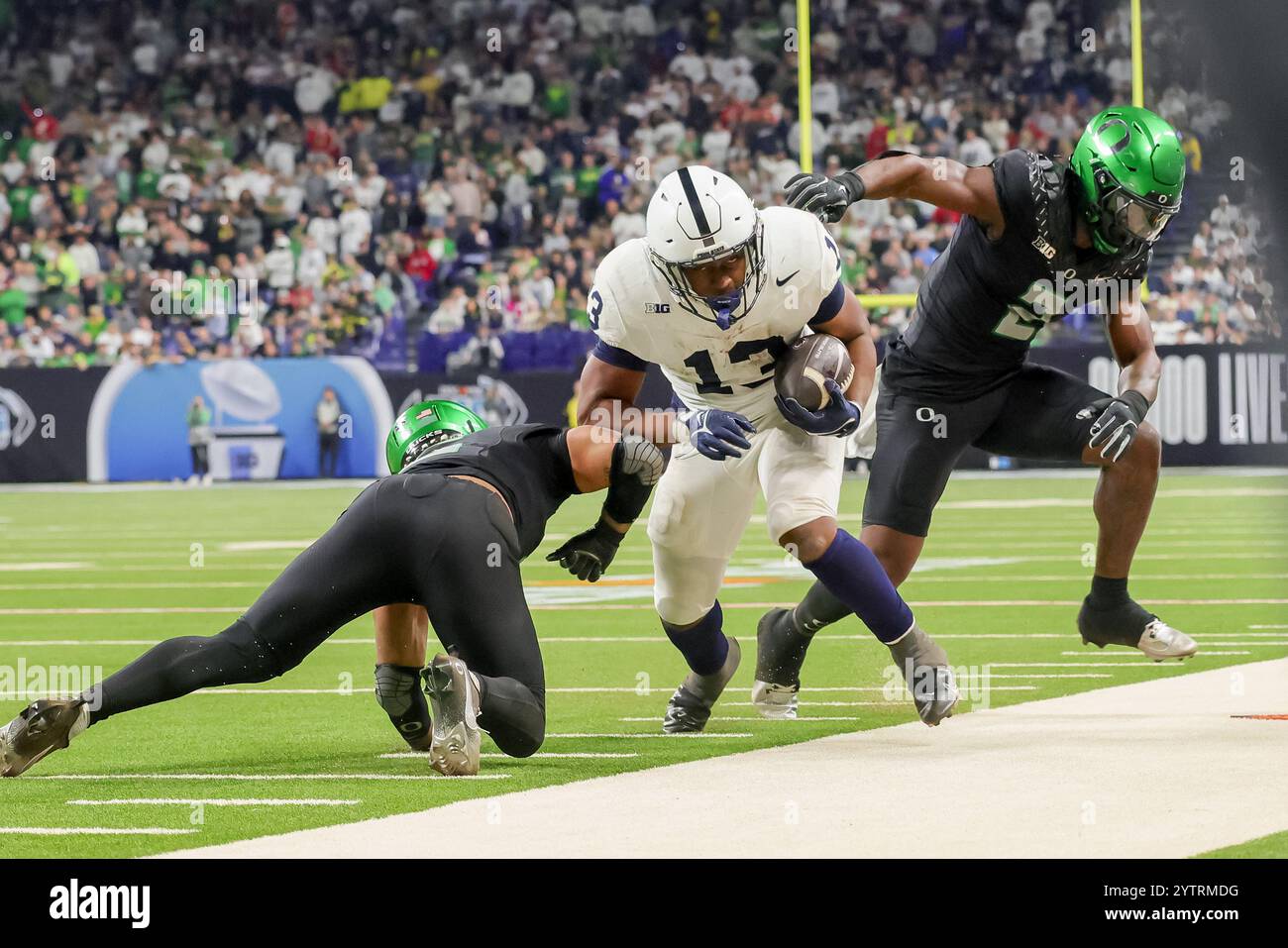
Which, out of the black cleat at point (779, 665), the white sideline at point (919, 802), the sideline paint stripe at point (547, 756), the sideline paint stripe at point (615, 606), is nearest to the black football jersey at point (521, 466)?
the sideline paint stripe at point (547, 756)

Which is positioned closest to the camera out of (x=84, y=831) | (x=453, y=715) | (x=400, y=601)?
(x=84, y=831)

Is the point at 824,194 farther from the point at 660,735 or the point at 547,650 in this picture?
the point at 547,650

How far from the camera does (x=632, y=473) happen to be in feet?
17.9

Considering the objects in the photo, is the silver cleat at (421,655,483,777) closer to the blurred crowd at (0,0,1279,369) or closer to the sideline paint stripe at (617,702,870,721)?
the sideline paint stripe at (617,702,870,721)

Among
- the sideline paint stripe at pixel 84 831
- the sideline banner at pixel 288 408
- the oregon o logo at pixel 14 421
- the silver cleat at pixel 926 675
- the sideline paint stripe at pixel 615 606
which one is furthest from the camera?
the oregon o logo at pixel 14 421

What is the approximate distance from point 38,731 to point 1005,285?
3287mm

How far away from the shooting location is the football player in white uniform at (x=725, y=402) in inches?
224

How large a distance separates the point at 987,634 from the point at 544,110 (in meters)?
17.5

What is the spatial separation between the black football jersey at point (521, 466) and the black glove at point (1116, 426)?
5.44 feet

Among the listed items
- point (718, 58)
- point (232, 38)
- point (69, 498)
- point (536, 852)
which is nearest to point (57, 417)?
point (69, 498)

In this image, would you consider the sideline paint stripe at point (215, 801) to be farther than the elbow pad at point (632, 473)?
No

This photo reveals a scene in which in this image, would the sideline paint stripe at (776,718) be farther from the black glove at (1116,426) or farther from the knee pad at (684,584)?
the black glove at (1116,426)

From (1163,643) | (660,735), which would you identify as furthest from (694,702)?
(1163,643)

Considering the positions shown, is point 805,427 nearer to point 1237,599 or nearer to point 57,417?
point 1237,599
